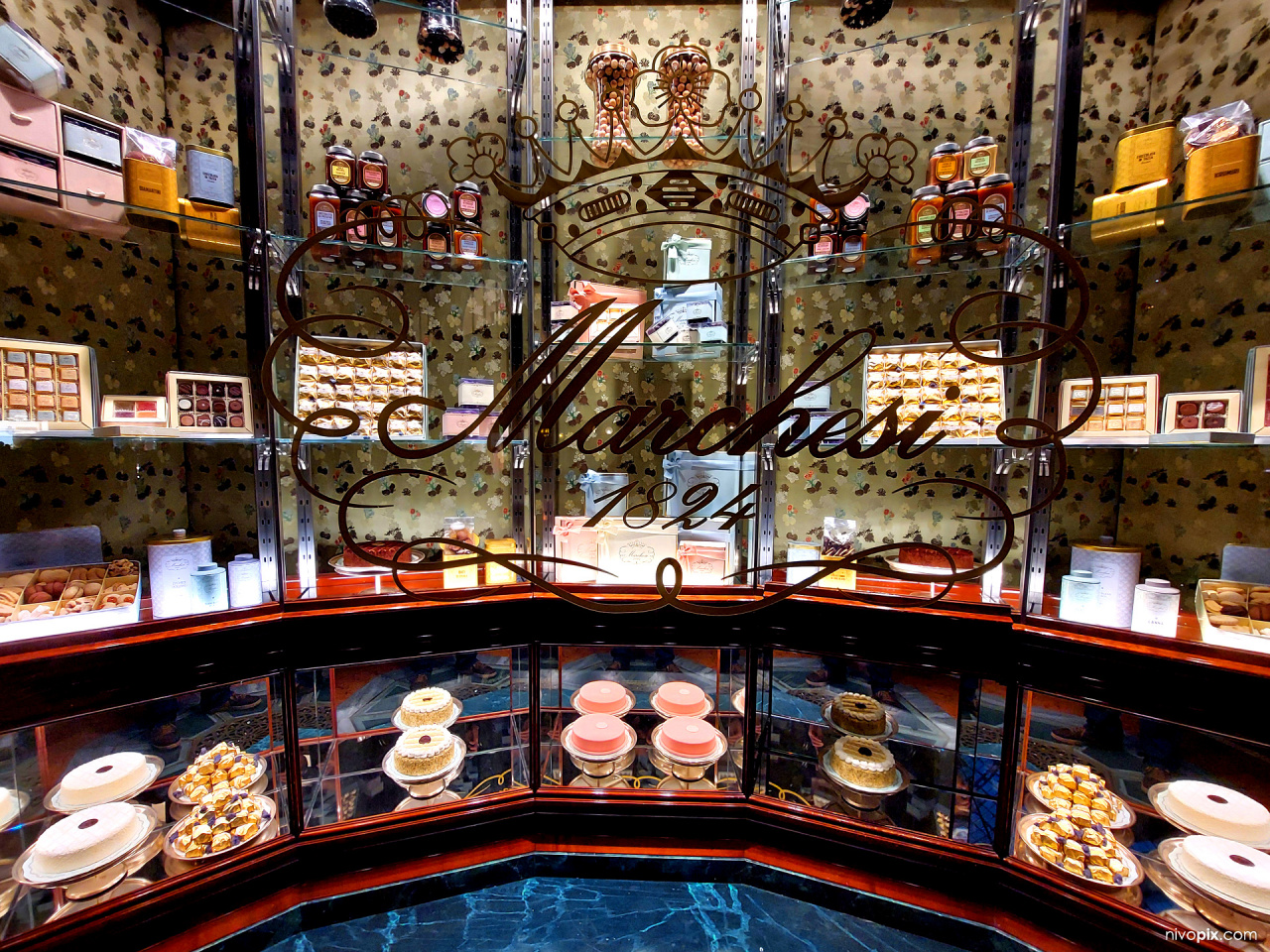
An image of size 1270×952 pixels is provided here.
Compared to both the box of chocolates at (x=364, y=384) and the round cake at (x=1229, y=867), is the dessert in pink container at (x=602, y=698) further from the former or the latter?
the round cake at (x=1229, y=867)

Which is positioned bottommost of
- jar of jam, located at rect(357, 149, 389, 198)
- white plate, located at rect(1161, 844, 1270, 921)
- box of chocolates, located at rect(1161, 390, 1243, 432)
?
white plate, located at rect(1161, 844, 1270, 921)

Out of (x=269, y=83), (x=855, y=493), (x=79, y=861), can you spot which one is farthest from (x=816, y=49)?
(x=79, y=861)

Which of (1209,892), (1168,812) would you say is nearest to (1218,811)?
(1168,812)

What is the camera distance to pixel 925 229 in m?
1.88

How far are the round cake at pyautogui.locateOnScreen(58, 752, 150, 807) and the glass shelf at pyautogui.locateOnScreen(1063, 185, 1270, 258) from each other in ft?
12.5

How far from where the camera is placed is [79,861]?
5.26 feet

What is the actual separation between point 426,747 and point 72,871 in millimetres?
1063

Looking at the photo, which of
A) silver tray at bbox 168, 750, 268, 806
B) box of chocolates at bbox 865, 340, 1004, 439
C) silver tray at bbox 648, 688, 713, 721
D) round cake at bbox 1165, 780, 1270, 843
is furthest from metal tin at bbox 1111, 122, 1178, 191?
silver tray at bbox 168, 750, 268, 806

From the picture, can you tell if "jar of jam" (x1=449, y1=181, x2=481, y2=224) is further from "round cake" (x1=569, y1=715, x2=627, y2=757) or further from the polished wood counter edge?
"round cake" (x1=569, y1=715, x2=627, y2=757)

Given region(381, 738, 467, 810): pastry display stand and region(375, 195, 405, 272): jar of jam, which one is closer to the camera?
region(375, 195, 405, 272): jar of jam

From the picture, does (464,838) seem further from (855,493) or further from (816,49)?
(816,49)

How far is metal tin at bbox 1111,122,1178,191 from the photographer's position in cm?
162

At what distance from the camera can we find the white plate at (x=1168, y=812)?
1593mm

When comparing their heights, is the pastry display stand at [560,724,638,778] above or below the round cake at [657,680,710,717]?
below
